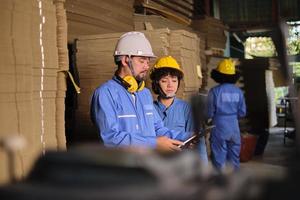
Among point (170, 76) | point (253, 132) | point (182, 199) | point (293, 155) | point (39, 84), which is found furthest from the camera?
point (253, 132)

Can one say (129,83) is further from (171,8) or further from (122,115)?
(171,8)

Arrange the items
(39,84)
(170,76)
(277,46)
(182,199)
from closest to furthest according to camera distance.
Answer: (182,199), (277,46), (39,84), (170,76)

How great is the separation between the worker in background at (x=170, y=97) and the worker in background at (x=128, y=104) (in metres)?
0.59

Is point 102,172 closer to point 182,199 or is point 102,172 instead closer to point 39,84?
point 182,199

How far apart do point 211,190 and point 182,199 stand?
0.20ft

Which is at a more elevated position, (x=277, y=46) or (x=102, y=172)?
(x=277, y=46)

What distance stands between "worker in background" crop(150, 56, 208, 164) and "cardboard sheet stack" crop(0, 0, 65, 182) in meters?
1.14

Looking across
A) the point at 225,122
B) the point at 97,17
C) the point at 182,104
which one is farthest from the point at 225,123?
the point at 97,17

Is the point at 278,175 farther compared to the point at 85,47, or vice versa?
the point at 85,47

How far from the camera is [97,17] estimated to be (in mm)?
4195

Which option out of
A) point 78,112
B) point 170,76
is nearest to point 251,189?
point 170,76

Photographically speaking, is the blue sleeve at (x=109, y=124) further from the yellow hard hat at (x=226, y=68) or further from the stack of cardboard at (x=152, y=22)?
the yellow hard hat at (x=226, y=68)

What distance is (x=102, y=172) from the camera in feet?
2.21

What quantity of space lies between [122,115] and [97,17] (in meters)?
1.68
